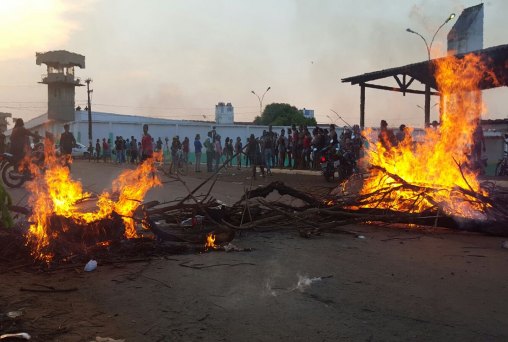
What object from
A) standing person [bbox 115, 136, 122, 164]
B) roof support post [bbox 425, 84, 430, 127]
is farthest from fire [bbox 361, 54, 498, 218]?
standing person [bbox 115, 136, 122, 164]

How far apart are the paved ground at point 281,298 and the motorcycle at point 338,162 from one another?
29.9ft

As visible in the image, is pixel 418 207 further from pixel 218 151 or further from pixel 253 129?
pixel 253 129

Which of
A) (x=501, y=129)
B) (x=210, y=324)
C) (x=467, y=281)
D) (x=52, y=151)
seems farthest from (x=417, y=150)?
(x=501, y=129)

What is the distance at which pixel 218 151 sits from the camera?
76.7 ft

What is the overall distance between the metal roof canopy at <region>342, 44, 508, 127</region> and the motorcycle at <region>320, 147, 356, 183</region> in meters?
2.07

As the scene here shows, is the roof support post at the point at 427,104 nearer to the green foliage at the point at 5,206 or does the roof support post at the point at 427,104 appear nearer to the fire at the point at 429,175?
the fire at the point at 429,175

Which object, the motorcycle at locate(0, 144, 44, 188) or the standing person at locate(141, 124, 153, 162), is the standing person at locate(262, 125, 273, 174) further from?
the motorcycle at locate(0, 144, 44, 188)

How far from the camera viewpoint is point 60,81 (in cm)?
7575

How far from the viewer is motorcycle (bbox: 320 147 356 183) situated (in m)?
15.0

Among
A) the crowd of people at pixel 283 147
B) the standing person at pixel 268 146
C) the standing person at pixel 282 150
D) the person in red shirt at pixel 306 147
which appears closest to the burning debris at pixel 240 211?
the crowd of people at pixel 283 147

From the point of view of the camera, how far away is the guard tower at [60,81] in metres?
74.1

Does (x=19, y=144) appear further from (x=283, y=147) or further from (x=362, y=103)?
(x=283, y=147)

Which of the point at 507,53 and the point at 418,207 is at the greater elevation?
the point at 507,53

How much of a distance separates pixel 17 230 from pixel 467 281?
4.86m
